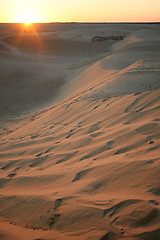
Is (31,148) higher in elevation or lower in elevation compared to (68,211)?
higher

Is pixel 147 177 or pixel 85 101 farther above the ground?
pixel 85 101

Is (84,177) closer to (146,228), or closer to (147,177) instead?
(147,177)

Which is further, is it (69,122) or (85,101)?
(85,101)

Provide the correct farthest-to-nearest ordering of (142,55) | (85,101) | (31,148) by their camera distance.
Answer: (142,55)
(85,101)
(31,148)

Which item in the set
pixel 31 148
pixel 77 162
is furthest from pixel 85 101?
pixel 77 162

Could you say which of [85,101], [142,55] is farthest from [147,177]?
[142,55]

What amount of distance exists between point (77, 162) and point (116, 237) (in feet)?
3.97

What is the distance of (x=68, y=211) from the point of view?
6.21ft

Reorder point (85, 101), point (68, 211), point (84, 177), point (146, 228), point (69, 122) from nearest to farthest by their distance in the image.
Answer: point (146, 228), point (68, 211), point (84, 177), point (69, 122), point (85, 101)

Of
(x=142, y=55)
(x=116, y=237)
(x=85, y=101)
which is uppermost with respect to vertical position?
(x=142, y=55)

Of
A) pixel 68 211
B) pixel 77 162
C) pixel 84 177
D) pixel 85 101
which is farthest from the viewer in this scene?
pixel 85 101

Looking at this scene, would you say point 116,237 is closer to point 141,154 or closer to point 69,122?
point 141,154

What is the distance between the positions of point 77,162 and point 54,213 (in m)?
0.82

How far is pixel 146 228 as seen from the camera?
152cm
